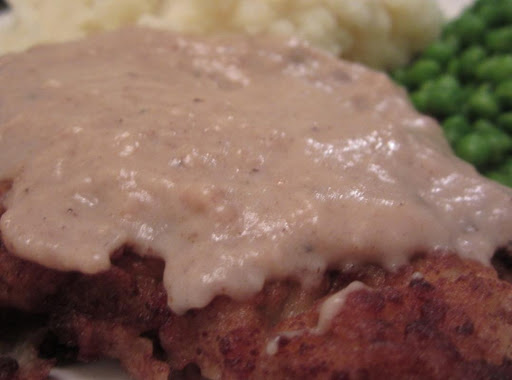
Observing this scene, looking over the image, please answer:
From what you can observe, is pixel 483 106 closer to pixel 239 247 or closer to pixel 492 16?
pixel 492 16

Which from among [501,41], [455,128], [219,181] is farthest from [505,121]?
[219,181]

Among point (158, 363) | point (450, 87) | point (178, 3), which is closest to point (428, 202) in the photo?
point (158, 363)

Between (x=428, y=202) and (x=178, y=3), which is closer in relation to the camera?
(x=428, y=202)

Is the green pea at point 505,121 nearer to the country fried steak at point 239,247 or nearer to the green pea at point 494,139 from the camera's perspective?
the green pea at point 494,139

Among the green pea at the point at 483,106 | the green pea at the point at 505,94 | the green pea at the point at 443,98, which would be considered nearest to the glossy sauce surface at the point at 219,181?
the green pea at the point at 443,98

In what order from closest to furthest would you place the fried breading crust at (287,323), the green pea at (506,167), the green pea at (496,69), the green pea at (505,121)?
the fried breading crust at (287,323), the green pea at (506,167), the green pea at (505,121), the green pea at (496,69)

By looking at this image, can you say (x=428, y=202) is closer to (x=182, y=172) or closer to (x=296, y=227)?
(x=296, y=227)
